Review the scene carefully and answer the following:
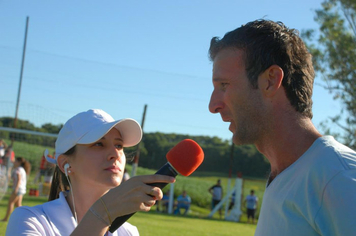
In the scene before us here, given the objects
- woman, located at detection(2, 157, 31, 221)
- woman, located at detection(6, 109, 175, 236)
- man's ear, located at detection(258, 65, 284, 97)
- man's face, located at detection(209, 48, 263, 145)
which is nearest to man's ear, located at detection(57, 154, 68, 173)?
woman, located at detection(6, 109, 175, 236)

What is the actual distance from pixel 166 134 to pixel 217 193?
1032cm

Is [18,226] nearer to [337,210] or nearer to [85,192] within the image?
[85,192]

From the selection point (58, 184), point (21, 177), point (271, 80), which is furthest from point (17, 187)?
point (271, 80)

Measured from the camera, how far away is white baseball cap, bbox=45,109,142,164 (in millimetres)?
3021

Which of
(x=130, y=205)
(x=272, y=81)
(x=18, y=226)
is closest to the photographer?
(x=130, y=205)

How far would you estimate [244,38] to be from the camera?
7.54ft

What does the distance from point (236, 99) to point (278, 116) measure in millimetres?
218

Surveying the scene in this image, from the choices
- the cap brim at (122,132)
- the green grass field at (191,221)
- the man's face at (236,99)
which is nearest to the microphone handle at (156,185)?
the man's face at (236,99)

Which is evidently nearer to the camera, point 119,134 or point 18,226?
point 18,226

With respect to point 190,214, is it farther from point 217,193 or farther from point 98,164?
point 98,164

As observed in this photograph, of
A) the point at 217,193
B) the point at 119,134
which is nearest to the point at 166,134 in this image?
the point at 217,193

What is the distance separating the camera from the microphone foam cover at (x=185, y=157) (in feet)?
7.41

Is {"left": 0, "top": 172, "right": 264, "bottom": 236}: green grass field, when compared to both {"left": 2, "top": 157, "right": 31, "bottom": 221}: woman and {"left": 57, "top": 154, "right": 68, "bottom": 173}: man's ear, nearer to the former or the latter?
{"left": 2, "top": 157, "right": 31, "bottom": 221}: woman

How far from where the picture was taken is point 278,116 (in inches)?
84.4
